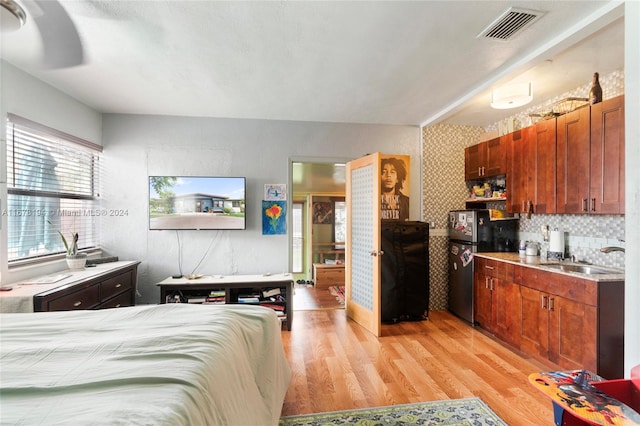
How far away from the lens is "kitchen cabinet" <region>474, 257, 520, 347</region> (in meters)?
2.95

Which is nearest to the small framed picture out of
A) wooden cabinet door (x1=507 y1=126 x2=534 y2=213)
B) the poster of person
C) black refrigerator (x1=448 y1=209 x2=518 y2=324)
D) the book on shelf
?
the book on shelf

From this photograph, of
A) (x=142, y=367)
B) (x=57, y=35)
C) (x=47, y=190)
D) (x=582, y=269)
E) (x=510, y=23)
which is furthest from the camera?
(x=47, y=190)

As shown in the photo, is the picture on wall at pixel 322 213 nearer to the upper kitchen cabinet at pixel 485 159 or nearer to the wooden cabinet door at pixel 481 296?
the upper kitchen cabinet at pixel 485 159

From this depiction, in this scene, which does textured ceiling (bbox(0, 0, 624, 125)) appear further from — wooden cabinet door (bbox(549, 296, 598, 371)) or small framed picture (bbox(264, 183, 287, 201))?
wooden cabinet door (bbox(549, 296, 598, 371))

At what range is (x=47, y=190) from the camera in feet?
9.25

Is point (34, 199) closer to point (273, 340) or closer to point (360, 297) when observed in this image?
point (273, 340)

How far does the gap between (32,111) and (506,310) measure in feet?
16.3

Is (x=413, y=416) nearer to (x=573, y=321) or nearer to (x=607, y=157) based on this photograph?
(x=573, y=321)

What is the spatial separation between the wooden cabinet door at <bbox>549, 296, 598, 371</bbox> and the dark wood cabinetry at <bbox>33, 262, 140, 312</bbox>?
157 inches

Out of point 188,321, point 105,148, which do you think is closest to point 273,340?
point 188,321

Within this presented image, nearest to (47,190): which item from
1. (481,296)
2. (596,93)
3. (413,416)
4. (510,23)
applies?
(413,416)

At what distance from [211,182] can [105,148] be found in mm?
1392

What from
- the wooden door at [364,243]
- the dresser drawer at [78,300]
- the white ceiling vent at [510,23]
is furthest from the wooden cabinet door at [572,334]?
the dresser drawer at [78,300]

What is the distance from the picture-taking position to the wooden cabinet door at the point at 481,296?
10.8ft
